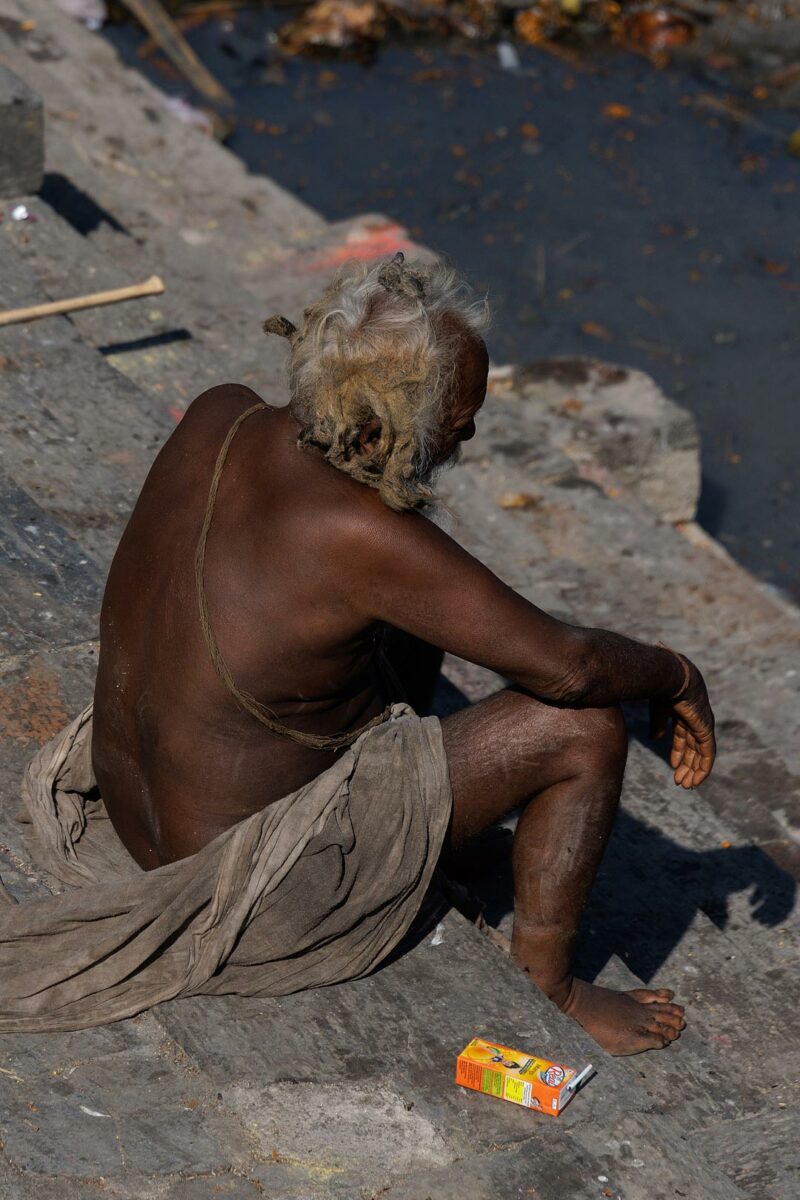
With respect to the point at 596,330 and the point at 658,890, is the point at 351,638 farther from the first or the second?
the point at 596,330

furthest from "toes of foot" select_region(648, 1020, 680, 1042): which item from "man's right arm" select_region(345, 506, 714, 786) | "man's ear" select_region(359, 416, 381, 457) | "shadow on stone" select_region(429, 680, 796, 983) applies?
"man's ear" select_region(359, 416, 381, 457)

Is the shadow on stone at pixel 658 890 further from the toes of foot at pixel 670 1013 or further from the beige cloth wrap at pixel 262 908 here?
the beige cloth wrap at pixel 262 908

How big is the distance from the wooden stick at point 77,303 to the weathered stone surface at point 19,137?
584mm

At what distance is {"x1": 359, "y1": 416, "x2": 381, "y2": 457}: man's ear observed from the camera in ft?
8.21

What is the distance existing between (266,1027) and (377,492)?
3.25 feet

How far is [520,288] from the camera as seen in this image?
7.82 meters

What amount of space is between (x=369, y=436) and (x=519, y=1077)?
1.11 metres

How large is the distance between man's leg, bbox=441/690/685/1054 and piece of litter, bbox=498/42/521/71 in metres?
8.17

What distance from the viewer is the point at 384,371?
2.46 m

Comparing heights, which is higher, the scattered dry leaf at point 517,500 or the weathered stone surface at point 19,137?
the weathered stone surface at point 19,137

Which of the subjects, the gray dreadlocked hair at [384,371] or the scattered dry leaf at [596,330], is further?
the scattered dry leaf at [596,330]

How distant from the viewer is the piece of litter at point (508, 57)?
33.2 feet

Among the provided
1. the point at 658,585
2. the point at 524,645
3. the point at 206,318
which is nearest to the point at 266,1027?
the point at 524,645

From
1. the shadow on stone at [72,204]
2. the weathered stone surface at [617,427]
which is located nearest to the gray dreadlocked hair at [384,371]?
the weathered stone surface at [617,427]
